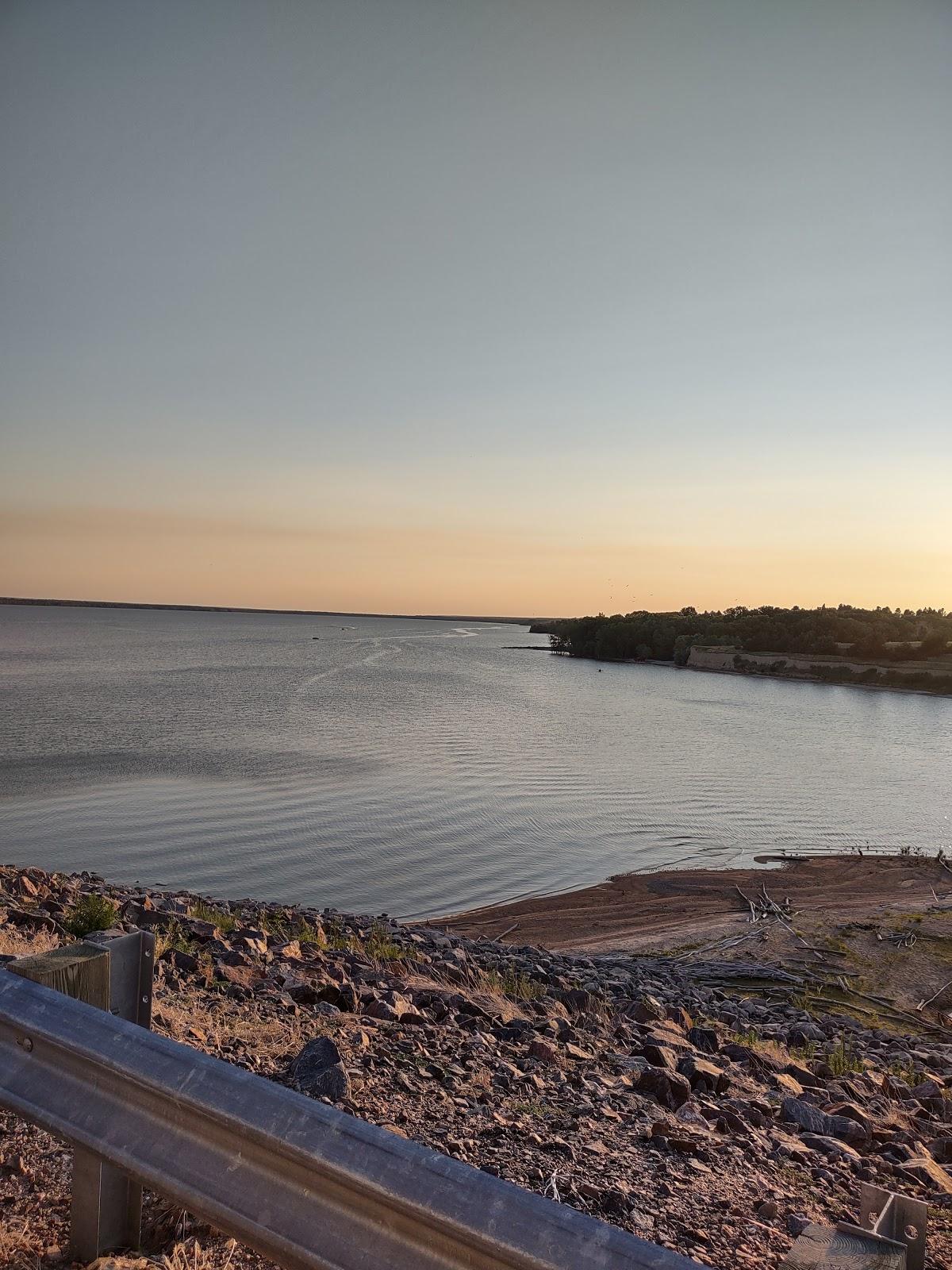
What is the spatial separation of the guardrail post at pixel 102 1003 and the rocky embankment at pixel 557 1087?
0.18 metres

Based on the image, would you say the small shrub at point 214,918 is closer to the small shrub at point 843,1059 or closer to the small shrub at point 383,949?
the small shrub at point 383,949

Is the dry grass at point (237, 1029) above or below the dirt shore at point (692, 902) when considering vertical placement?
above

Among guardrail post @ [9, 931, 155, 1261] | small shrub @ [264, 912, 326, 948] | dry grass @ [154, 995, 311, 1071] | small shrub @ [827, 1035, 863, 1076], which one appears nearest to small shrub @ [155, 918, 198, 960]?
dry grass @ [154, 995, 311, 1071]

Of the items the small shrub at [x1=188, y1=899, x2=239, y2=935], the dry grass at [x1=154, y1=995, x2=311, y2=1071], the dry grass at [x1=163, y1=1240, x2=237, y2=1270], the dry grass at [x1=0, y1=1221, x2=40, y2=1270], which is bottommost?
the small shrub at [x1=188, y1=899, x2=239, y2=935]

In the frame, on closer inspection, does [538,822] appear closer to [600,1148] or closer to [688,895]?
[688,895]

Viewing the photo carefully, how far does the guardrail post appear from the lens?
2439 millimetres

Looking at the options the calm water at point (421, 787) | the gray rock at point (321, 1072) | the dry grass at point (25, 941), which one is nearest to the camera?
the gray rock at point (321, 1072)

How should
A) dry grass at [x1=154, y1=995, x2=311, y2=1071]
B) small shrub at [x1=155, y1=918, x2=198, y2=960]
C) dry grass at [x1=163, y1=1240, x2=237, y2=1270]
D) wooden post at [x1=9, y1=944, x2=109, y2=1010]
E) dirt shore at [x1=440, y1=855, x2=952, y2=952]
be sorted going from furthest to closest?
dirt shore at [x1=440, y1=855, x2=952, y2=952] → small shrub at [x1=155, y1=918, x2=198, y2=960] → dry grass at [x1=154, y1=995, x2=311, y2=1071] → dry grass at [x1=163, y1=1240, x2=237, y2=1270] → wooden post at [x1=9, y1=944, x2=109, y2=1010]

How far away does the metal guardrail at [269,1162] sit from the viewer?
148 cm

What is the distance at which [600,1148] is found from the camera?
→ 417cm

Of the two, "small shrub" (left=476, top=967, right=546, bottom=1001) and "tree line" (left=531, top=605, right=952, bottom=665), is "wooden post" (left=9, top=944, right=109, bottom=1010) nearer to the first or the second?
"small shrub" (left=476, top=967, right=546, bottom=1001)

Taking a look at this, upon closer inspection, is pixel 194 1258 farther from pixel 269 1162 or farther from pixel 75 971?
pixel 269 1162

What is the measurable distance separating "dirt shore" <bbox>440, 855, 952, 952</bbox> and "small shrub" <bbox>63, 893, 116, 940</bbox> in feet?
24.0

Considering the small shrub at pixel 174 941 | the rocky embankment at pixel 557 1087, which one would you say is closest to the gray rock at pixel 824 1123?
the rocky embankment at pixel 557 1087
